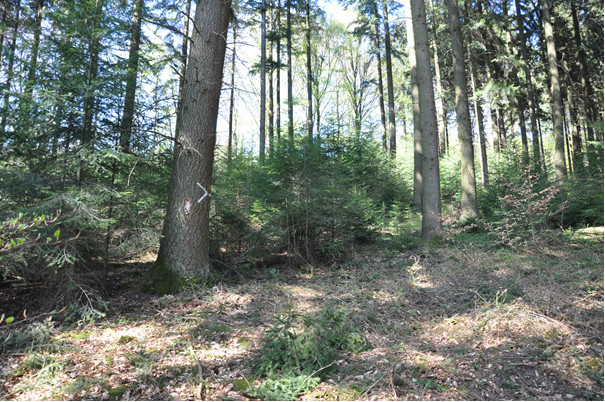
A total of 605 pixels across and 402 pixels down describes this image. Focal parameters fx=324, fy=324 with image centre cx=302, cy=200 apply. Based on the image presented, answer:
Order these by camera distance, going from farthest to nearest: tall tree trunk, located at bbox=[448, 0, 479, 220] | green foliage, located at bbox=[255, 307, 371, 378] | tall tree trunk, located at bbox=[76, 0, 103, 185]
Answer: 1. tall tree trunk, located at bbox=[448, 0, 479, 220]
2. tall tree trunk, located at bbox=[76, 0, 103, 185]
3. green foliage, located at bbox=[255, 307, 371, 378]

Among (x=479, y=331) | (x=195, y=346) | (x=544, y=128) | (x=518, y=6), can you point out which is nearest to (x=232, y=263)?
(x=195, y=346)

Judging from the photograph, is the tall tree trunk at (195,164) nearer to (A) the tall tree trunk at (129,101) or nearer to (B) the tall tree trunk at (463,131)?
(A) the tall tree trunk at (129,101)

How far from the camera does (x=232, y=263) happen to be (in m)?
7.57

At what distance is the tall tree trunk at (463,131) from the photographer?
35.9ft

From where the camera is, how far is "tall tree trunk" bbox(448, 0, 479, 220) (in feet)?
35.9

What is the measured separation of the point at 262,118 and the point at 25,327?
1317 cm

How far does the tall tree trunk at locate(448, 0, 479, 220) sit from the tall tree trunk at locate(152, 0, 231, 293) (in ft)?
27.4

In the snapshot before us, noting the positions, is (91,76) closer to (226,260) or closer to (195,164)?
(195,164)

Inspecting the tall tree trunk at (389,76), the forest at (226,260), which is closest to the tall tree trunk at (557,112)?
the forest at (226,260)

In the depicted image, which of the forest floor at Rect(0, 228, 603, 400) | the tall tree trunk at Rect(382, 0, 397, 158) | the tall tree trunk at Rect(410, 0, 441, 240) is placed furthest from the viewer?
the tall tree trunk at Rect(382, 0, 397, 158)

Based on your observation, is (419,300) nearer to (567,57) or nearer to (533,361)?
(533,361)

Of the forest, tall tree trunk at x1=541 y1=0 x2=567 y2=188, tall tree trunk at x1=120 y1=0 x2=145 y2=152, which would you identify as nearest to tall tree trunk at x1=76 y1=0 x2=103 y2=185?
the forest

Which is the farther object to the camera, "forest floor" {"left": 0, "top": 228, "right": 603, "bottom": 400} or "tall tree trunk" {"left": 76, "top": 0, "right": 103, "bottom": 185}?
"tall tree trunk" {"left": 76, "top": 0, "right": 103, "bottom": 185}

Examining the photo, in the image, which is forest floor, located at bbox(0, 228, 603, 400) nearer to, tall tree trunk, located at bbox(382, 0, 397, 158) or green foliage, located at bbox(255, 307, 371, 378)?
green foliage, located at bbox(255, 307, 371, 378)
